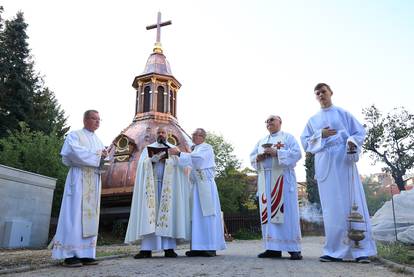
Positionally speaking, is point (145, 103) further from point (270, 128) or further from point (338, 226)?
point (338, 226)

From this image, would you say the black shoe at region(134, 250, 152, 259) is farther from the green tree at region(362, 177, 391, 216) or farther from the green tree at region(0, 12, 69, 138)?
the green tree at region(362, 177, 391, 216)

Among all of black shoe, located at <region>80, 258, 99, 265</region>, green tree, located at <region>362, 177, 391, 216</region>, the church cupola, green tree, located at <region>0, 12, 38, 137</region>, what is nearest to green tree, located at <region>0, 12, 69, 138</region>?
green tree, located at <region>0, 12, 38, 137</region>

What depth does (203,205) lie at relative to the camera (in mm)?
7453

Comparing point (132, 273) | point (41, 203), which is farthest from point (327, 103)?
point (41, 203)

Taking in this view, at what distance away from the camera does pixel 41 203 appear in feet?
46.2

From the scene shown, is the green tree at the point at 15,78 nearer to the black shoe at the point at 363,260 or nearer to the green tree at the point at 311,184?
the green tree at the point at 311,184

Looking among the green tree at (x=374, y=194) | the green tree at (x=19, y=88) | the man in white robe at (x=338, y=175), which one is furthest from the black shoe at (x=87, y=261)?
the green tree at (x=374, y=194)

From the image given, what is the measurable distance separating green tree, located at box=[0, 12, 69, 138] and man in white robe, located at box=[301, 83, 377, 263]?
79.0 ft

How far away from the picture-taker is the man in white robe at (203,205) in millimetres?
7145

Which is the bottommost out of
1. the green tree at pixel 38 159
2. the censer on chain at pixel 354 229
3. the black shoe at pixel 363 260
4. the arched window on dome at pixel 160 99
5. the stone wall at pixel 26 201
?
the black shoe at pixel 363 260

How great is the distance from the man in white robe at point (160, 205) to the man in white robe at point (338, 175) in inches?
99.3

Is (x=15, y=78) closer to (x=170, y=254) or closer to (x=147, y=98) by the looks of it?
(x=147, y=98)

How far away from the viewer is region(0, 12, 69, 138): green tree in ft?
90.7

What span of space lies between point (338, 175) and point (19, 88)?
89.8ft
